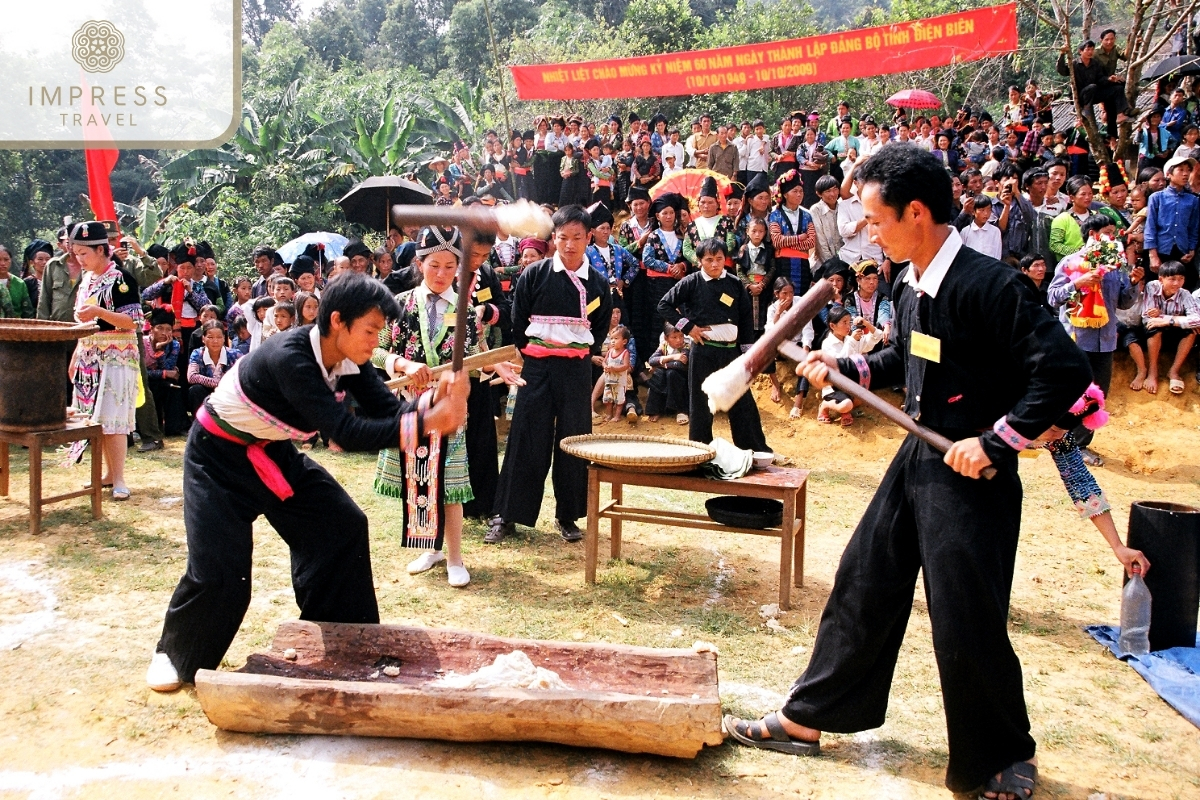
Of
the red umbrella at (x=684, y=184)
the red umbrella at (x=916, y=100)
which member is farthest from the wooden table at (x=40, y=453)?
the red umbrella at (x=916, y=100)

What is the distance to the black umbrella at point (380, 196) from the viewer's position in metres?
10.4

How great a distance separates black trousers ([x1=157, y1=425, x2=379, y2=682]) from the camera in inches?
147

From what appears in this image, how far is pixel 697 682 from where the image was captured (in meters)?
3.52

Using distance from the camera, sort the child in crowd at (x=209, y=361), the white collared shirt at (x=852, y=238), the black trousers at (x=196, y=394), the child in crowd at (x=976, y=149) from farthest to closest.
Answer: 1. the child in crowd at (x=976, y=149)
2. the white collared shirt at (x=852, y=238)
3. the black trousers at (x=196, y=394)
4. the child in crowd at (x=209, y=361)

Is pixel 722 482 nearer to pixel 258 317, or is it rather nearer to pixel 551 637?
pixel 551 637

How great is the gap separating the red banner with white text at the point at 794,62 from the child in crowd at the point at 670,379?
4.62 meters

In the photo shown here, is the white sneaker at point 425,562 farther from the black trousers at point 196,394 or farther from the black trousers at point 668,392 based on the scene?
the black trousers at point 668,392

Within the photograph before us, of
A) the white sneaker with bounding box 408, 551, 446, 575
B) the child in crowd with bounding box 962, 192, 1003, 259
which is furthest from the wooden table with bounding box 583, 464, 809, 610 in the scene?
the child in crowd with bounding box 962, 192, 1003, 259

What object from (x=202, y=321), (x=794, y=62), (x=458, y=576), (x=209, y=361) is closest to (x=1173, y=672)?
(x=458, y=576)

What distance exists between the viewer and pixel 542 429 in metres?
6.06

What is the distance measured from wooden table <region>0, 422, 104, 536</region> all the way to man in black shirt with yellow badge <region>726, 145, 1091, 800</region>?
506 cm

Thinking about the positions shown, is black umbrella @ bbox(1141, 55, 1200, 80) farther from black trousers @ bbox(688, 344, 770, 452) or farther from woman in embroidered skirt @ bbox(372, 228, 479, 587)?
woman in embroidered skirt @ bbox(372, 228, 479, 587)

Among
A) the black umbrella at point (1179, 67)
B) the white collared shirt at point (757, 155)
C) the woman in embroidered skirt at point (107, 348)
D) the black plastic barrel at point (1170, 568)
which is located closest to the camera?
→ the black plastic barrel at point (1170, 568)

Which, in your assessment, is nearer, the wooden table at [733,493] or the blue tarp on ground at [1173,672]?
the blue tarp on ground at [1173,672]
